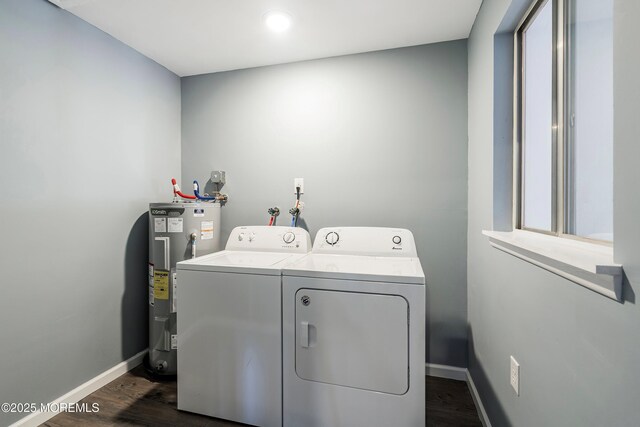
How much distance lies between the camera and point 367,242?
1.87m

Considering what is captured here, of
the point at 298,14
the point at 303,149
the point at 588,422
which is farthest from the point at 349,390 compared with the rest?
the point at 298,14

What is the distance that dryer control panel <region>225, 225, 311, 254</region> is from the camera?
1971 millimetres

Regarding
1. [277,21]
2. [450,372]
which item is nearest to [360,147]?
[277,21]

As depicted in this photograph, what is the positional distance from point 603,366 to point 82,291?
7.70ft

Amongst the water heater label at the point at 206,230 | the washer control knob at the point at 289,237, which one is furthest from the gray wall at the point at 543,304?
the water heater label at the point at 206,230

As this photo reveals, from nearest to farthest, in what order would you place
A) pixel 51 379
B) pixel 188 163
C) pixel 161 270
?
pixel 51 379 → pixel 161 270 → pixel 188 163

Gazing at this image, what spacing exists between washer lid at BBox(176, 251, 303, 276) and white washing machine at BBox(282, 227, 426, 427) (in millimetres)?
123

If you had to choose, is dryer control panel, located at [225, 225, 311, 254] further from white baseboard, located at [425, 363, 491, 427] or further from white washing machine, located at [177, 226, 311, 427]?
white baseboard, located at [425, 363, 491, 427]

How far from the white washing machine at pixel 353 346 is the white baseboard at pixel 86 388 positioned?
50.2 inches

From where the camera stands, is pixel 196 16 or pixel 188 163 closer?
pixel 196 16

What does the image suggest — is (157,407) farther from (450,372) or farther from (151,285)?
(450,372)

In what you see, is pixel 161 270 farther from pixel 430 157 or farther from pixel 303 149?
pixel 430 157

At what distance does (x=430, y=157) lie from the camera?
2.00 m

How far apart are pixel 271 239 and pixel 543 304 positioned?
1.54m
